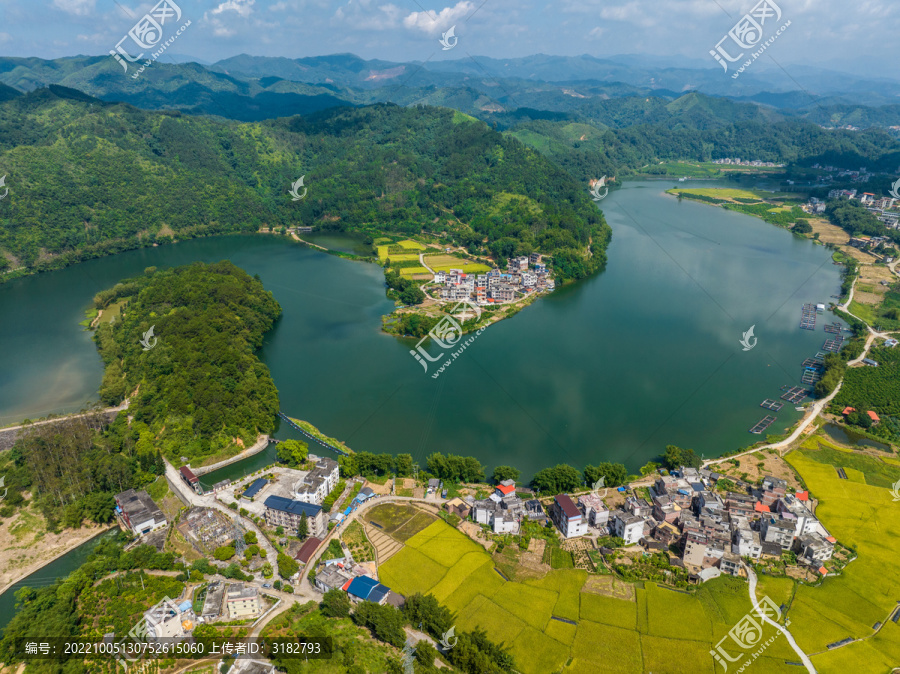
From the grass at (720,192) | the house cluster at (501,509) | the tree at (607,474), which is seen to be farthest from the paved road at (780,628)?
the grass at (720,192)

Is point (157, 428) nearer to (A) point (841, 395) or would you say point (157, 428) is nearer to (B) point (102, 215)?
(A) point (841, 395)

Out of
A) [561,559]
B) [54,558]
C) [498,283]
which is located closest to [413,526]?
[561,559]

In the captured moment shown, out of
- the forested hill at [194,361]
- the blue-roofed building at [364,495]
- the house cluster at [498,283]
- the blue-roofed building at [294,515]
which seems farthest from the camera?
the house cluster at [498,283]

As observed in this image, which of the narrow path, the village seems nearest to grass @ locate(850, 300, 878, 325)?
the village

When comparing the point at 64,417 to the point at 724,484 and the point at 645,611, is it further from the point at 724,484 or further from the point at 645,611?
the point at 724,484

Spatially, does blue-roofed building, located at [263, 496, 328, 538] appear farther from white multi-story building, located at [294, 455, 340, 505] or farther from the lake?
the lake

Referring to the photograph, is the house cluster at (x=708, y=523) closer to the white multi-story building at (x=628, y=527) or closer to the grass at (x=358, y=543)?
the white multi-story building at (x=628, y=527)
